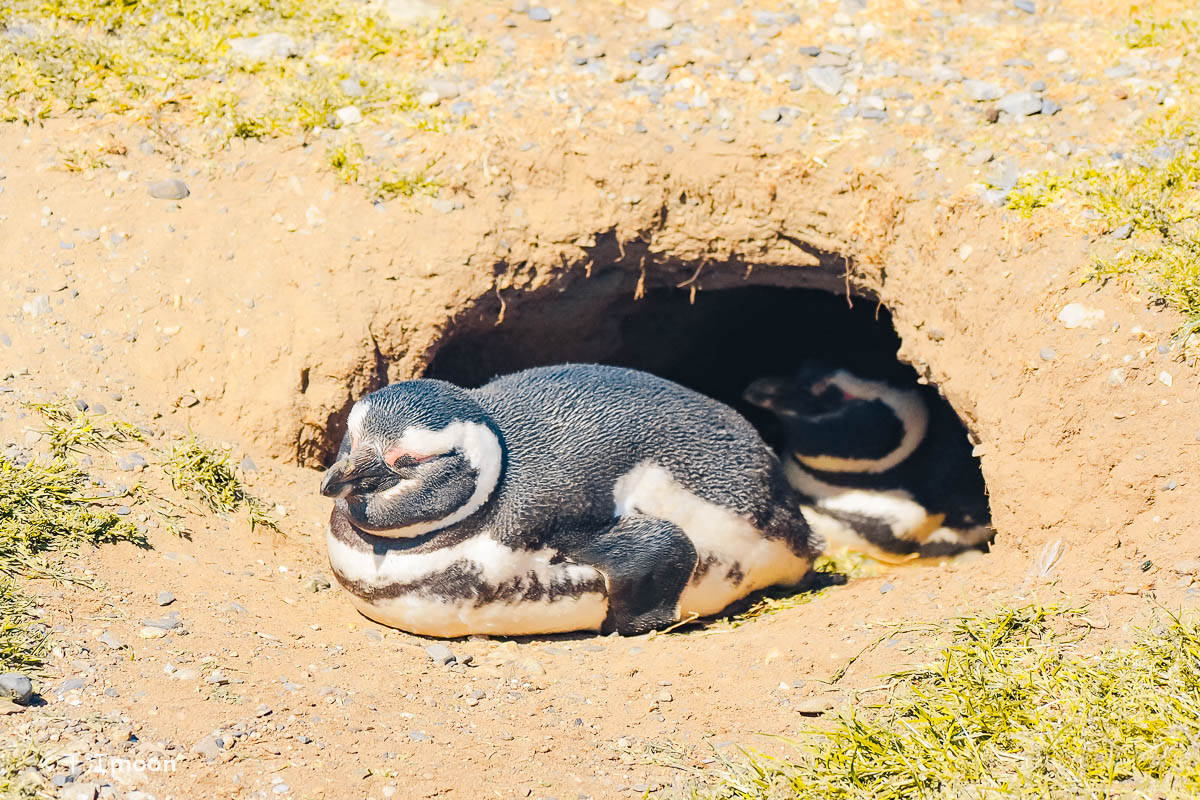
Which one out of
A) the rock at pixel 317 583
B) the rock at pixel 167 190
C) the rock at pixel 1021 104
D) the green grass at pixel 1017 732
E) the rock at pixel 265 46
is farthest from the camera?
the rock at pixel 265 46

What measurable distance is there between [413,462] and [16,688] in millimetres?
1471

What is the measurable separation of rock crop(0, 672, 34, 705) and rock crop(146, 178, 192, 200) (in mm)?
2608

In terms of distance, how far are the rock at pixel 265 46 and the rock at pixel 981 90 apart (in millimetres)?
3319

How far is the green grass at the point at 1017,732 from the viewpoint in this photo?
2.85 m

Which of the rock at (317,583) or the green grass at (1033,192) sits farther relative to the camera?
the green grass at (1033,192)

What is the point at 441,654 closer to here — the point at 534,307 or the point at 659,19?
the point at 534,307

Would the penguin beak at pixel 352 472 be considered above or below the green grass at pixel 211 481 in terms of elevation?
above

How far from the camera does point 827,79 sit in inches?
213

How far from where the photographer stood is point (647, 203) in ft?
17.0

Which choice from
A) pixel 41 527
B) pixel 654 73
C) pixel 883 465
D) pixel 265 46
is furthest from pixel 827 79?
pixel 41 527

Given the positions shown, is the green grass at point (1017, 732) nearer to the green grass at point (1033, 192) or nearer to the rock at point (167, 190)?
the green grass at point (1033, 192)

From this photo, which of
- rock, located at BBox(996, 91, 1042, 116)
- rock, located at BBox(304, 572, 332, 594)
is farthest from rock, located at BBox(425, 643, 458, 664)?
rock, located at BBox(996, 91, 1042, 116)

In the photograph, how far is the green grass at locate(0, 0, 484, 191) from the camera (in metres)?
5.23

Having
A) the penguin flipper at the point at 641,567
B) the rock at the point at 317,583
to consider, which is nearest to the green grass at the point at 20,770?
the rock at the point at 317,583
